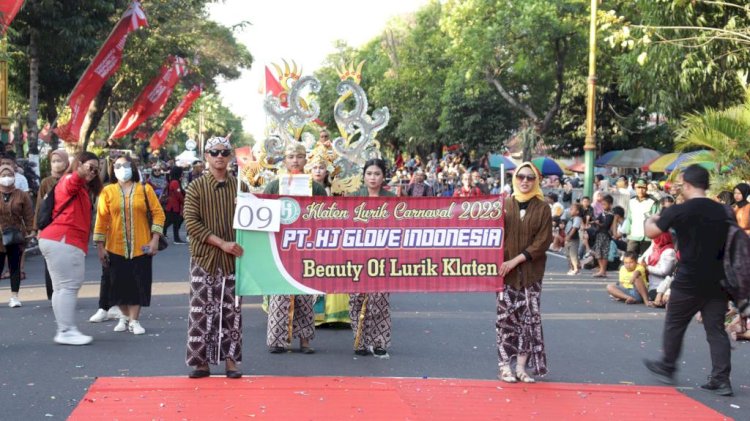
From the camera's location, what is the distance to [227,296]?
784 centimetres

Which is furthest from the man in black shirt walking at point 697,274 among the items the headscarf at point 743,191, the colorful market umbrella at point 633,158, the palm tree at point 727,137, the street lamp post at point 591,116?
the colorful market umbrella at point 633,158

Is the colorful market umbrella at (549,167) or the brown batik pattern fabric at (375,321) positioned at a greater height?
the colorful market umbrella at (549,167)

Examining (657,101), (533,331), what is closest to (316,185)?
(533,331)

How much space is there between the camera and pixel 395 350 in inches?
375

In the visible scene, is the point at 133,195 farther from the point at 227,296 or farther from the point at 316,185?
the point at 227,296

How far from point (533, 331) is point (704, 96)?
13.3m

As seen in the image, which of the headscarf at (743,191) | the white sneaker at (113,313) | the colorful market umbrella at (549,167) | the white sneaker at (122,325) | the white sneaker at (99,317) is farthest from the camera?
the colorful market umbrella at (549,167)

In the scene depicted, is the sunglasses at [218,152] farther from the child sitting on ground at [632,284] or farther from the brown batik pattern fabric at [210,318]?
the child sitting on ground at [632,284]

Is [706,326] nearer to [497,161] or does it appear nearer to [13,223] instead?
[13,223]

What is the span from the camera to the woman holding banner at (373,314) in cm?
894

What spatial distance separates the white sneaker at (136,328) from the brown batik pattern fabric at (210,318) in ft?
8.52

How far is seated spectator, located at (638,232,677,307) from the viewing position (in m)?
13.2

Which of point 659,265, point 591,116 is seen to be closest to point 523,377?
point 659,265

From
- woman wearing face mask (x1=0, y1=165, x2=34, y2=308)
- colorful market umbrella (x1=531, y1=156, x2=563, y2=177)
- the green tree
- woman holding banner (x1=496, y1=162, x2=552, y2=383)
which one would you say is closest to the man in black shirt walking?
woman holding banner (x1=496, y1=162, x2=552, y2=383)
